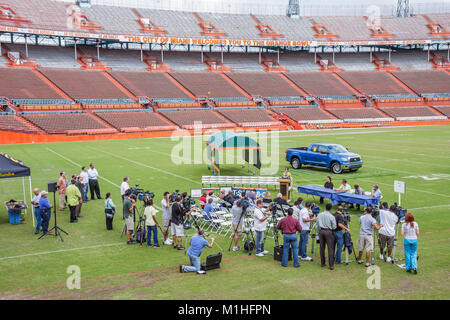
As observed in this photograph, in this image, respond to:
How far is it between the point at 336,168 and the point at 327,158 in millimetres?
893

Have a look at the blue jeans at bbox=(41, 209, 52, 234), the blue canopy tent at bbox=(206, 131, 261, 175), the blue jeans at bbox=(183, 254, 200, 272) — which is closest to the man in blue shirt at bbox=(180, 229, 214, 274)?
the blue jeans at bbox=(183, 254, 200, 272)

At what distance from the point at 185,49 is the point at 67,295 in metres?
81.5

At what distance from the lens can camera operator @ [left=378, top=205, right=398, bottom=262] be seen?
1123 cm

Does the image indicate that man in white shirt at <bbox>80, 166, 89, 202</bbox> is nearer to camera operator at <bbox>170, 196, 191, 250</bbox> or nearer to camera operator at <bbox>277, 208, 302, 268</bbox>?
camera operator at <bbox>170, 196, 191, 250</bbox>

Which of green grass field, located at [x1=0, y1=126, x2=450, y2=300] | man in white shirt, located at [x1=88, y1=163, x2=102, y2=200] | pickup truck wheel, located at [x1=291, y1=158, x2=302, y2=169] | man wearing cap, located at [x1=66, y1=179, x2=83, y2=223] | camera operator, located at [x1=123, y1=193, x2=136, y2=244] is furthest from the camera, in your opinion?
pickup truck wheel, located at [x1=291, y1=158, x2=302, y2=169]

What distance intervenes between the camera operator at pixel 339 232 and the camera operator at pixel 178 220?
4240 millimetres

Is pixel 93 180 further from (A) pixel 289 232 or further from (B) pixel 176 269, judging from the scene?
(A) pixel 289 232

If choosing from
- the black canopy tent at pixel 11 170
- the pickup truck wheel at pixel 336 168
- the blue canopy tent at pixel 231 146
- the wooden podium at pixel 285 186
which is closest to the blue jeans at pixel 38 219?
the black canopy tent at pixel 11 170

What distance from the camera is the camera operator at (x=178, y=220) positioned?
12477 millimetres

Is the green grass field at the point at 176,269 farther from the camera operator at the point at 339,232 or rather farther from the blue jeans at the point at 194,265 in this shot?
the camera operator at the point at 339,232

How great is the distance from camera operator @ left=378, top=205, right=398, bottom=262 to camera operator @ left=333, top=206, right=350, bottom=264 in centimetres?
97

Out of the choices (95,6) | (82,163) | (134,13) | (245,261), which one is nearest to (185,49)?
(134,13)

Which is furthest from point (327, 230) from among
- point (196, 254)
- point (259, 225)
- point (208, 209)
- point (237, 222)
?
point (208, 209)
